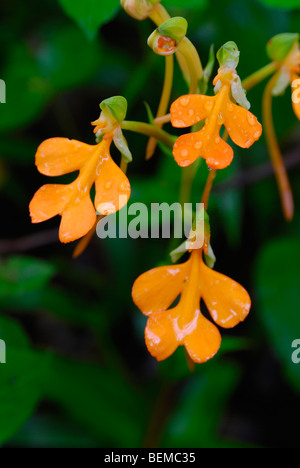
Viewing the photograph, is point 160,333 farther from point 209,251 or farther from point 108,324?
point 108,324

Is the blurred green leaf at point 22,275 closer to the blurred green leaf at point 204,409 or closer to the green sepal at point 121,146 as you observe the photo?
the green sepal at point 121,146

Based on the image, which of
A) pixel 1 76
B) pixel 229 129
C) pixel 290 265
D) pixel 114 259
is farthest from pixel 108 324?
pixel 229 129

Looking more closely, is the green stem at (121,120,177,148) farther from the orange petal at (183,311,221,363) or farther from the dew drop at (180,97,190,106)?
the orange petal at (183,311,221,363)

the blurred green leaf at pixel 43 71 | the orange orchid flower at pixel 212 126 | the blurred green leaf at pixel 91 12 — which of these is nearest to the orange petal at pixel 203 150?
the orange orchid flower at pixel 212 126

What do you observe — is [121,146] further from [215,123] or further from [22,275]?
[22,275]

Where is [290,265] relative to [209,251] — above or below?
above

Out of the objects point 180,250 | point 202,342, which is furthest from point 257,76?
point 202,342
